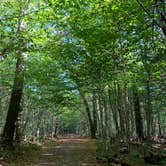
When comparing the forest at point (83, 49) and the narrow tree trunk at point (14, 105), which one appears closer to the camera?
the forest at point (83, 49)

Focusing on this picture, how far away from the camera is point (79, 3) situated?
10.5 meters

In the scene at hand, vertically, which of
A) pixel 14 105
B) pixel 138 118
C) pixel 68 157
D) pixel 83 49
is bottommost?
pixel 68 157

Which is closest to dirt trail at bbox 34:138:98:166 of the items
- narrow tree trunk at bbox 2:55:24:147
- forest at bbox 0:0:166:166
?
forest at bbox 0:0:166:166

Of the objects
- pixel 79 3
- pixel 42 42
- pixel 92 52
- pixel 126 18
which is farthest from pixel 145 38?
pixel 42 42

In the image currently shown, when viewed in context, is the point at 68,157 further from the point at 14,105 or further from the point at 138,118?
the point at 138,118

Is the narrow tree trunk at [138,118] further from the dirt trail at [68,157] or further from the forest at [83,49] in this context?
the dirt trail at [68,157]

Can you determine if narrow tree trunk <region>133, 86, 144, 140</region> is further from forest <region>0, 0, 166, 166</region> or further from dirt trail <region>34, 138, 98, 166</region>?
dirt trail <region>34, 138, 98, 166</region>

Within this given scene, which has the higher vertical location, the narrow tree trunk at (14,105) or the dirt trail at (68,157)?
the narrow tree trunk at (14,105)

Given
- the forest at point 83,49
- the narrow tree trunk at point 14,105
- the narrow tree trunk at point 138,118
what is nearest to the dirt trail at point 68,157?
the forest at point 83,49

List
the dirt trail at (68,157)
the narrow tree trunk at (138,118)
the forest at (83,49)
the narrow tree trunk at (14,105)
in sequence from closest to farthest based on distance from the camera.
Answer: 1. the forest at (83,49)
2. the dirt trail at (68,157)
3. the narrow tree trunk at (14,105)
4. the narrow tree trunk at (138,118)

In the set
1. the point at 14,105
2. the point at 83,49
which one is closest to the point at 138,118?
the point at 83,49

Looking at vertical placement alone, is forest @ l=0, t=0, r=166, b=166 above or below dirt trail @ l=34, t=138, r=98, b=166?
above

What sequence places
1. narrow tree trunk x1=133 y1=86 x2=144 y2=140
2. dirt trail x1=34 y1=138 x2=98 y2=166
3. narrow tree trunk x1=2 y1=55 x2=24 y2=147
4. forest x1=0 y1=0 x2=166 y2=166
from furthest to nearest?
1. narrow tree trunk x1=133 y1=86 x2=144 y2=140
2. narrow tree trunk x1=2 y1=55 x2=24 y2=147
3. dirt trail x1=34 y1=138 x2=98 y2=166
4. forest x1=0 y1=0 x2=166 y2=166

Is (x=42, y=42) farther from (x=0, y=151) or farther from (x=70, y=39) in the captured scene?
(x=0, y=151)
